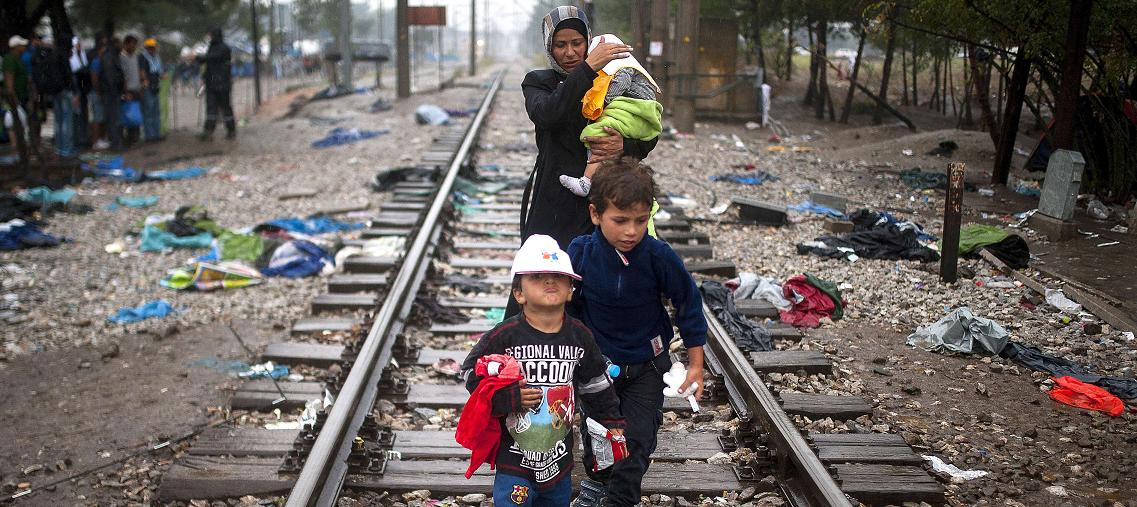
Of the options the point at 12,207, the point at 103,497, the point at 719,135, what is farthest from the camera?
the point at 719,135

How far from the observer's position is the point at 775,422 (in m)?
4.26

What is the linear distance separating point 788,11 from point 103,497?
21.6 meters

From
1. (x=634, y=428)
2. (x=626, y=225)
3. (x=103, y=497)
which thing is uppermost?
(x=626, y=225)

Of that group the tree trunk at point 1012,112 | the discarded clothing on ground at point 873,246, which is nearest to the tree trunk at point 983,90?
the tree trunk at point 1012,112

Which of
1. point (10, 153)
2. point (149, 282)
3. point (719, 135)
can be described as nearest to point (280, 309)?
point (149, 282)

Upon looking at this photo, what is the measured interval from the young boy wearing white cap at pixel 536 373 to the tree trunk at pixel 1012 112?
9.72 meters

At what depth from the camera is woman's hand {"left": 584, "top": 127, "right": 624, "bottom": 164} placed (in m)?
3.69

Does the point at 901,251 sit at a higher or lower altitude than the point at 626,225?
lower

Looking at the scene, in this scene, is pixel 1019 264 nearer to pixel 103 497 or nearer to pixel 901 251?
pixel 901 251

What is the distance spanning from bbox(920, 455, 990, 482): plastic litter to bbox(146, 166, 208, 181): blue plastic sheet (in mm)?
11803

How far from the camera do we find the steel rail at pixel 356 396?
380cm

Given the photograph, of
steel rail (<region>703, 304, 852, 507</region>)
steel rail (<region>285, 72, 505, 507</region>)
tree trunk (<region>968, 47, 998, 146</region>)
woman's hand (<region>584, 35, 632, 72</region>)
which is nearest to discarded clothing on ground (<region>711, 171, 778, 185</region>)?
tree trunk (<region>968, 47, 998, 146</region>)

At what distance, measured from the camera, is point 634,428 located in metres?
3.52

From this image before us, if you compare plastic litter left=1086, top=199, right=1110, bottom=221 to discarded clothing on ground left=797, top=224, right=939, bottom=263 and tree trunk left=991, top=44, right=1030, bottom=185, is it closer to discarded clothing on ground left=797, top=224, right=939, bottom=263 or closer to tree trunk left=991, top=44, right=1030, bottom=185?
tree trunk left=991, top=44, right=1030, bottom=185
